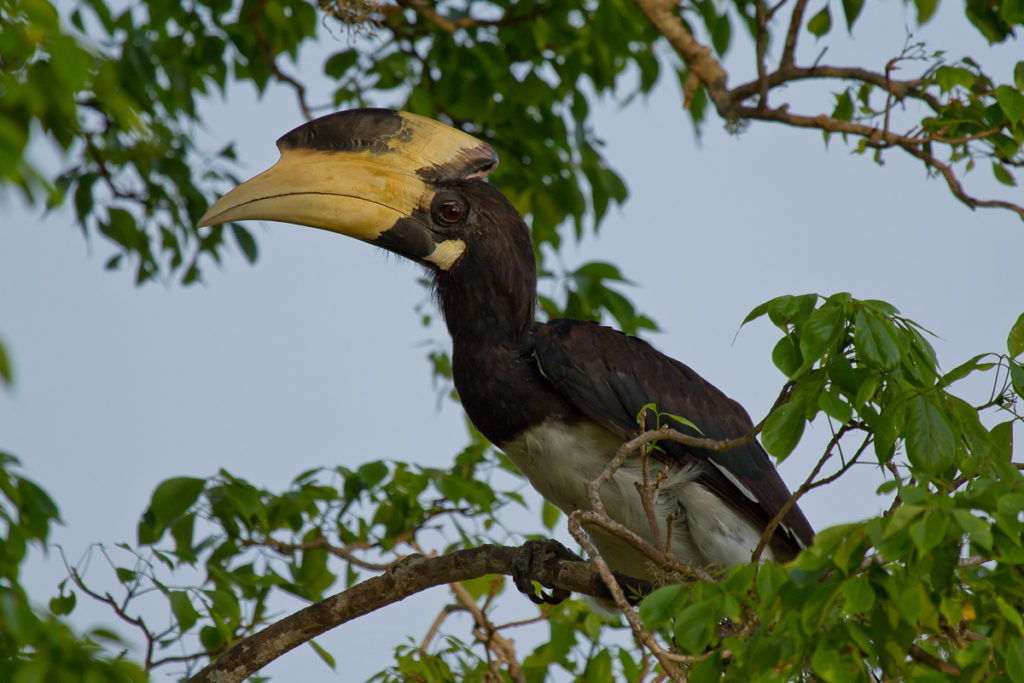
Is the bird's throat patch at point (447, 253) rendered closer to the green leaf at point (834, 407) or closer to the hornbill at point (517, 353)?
the hornbill at point (517, 353)

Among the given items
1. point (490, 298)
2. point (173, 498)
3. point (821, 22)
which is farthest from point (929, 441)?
point (821, 22)

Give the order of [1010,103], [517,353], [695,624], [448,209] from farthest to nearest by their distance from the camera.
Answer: [448,209], [517,353], [1010,103], [695,624]

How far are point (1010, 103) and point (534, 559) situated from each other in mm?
1795

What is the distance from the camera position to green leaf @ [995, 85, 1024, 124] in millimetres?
2832

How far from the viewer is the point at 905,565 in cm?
160

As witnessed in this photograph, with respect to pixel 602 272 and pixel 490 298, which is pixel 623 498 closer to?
pixel 490 298

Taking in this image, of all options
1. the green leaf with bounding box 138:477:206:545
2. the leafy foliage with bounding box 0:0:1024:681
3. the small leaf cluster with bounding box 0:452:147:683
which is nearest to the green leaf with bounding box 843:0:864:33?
the leafy foliage with bounding box 0:0:1024:681

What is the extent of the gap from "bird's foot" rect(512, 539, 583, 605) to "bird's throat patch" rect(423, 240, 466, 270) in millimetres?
1003

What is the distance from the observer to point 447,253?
3648 mm

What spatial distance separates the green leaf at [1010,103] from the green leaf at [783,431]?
1.35 m

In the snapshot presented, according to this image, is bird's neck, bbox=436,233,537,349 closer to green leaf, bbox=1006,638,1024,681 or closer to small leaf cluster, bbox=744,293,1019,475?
small leaf cluster, bbox=744,293,1019,475

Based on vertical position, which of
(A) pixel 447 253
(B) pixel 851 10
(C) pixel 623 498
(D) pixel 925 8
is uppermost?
(B) pixel 851 10

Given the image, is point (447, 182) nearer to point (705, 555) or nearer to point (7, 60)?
point (705, 555)

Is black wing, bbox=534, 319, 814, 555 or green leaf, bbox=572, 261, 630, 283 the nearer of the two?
black wing, bbox=534, 319, 814, 555
